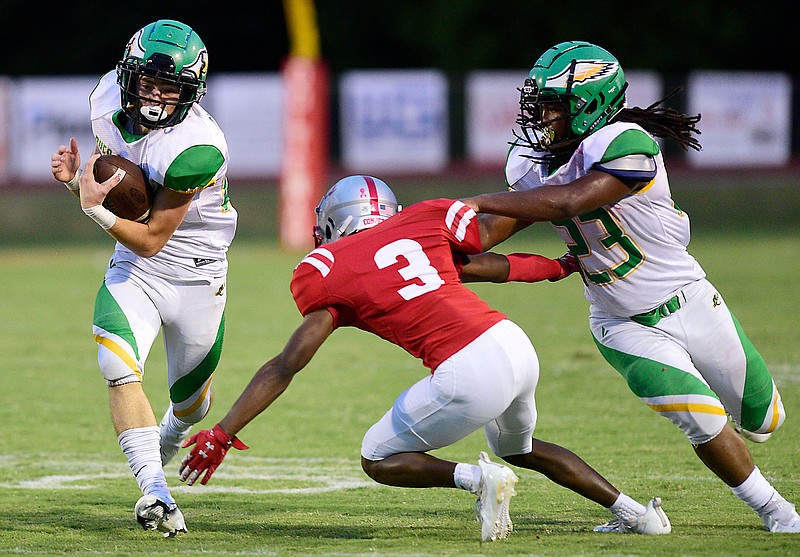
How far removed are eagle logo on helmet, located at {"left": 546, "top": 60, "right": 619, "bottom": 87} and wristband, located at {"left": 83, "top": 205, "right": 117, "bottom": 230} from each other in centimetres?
155

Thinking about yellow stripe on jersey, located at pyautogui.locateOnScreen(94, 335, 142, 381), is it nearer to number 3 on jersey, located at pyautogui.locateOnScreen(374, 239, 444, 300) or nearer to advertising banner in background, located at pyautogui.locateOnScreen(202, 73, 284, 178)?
number 3 on jersey, located at pyautogui.locateOnScreen(374, 239, 444, 300)

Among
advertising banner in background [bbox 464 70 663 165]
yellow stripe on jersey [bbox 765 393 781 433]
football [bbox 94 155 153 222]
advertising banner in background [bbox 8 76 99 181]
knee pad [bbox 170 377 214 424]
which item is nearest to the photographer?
yellow stripe on jersey [bbox 765 393 781 433]

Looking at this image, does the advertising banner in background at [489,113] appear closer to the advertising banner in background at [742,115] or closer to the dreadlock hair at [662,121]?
the advertising banner in background at [742,115]

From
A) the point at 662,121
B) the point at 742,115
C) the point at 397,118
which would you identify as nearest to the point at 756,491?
the point at 662,121

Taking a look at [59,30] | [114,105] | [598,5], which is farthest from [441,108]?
[114,105]

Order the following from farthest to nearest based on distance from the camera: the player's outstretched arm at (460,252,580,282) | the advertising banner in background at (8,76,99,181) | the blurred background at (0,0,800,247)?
the blurred background at (0,0,800,247)
the advertising banner in background at (8,76,99,181)
the player's outstretched arm at (460,252,580,282)

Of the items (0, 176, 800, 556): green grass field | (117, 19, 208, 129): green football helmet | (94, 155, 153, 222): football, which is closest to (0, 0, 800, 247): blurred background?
(0, 176, 800, 556): green grass field

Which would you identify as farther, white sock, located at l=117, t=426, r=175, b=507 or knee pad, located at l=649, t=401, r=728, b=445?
white sock, located at l=117, t=426, r=175, b=507

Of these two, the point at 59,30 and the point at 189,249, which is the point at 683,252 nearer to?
the point at 189,249

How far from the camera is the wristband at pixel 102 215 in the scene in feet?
13.6

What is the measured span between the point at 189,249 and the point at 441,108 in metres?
13.2

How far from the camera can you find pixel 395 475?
12.4 feet

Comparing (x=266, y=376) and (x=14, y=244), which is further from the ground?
(x=266, y=376)

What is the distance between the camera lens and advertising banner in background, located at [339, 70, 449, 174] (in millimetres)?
17406
